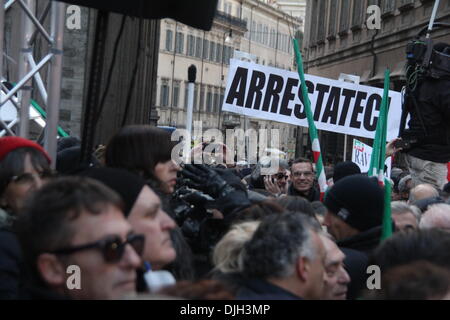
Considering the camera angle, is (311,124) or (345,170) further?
(345,170)

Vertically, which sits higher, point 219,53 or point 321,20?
point 219,53

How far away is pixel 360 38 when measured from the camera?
2792 cm

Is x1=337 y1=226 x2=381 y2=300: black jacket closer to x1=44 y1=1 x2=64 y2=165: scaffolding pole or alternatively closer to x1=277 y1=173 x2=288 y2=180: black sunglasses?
x1=44 y1=1 x2=64 y2=165: scaffolding pole

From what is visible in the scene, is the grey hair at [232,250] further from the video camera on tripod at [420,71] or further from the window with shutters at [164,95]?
the window with shutters at [164,95]

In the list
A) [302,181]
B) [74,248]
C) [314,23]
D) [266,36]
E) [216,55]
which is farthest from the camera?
[266,36]

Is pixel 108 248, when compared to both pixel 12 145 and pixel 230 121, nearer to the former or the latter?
pixel 12 145

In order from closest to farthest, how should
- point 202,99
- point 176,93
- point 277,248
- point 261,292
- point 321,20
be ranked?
point 261,292 → point 277,248 → point 321,20 → point 176,93 → point 202,99

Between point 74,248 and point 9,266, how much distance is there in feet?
2.54

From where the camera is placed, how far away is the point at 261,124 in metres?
83.5

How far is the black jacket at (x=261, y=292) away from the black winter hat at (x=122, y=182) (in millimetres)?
518

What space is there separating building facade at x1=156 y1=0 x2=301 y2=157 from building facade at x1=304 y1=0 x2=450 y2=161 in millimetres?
36056

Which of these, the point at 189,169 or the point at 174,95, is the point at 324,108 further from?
the point at 174,95

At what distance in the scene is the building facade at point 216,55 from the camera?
251 feet
